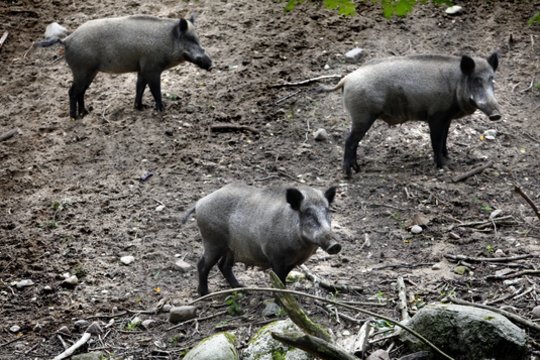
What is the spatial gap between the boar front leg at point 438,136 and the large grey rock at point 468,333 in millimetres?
3574

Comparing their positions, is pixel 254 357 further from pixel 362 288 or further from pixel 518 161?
pixel 518 161

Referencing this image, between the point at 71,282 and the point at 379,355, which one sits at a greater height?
the point at 379,355

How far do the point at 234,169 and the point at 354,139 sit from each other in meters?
1.22

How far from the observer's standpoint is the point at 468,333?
5.55 metres

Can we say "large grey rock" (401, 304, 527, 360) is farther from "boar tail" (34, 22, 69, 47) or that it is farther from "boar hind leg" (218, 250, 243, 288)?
"boar tail" (34, 22, 69, 47)

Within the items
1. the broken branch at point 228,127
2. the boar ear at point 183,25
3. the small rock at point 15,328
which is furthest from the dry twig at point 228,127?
the small rock at point 15,328

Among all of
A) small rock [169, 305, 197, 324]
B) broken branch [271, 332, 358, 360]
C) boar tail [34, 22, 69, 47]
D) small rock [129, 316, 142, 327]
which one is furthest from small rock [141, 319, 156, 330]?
boar tail [34, 22, 69, 47]

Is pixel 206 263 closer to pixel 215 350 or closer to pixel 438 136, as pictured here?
pixel 215 350

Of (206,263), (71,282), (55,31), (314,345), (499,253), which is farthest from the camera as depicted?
(55,31)

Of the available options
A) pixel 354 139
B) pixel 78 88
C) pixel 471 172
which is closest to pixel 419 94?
pixel 354 139

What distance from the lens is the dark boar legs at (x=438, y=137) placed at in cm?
914

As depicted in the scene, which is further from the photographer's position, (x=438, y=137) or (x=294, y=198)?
(x=438, y=137)

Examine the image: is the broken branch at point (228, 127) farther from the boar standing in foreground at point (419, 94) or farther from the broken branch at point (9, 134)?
the broken branch at point (9, 134)

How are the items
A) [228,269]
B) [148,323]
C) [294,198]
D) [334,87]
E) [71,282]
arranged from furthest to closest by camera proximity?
1. [334,87]
2. [71,282]
3. [228,269]
4. [148,323]
5. [294,198]
